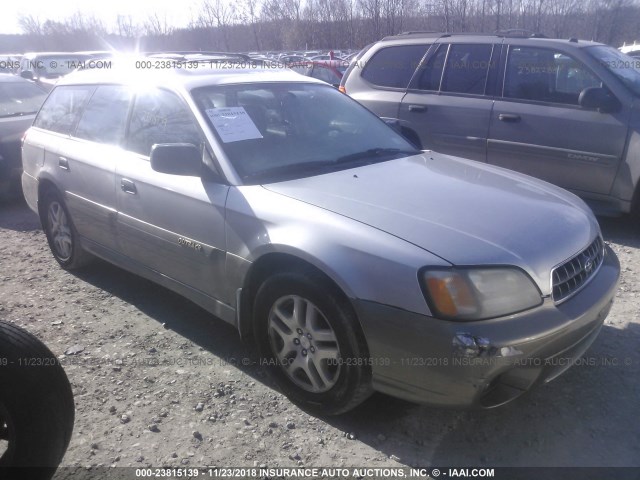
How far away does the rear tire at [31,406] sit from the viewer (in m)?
2.25

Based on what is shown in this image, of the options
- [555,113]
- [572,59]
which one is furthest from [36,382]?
[572,59]

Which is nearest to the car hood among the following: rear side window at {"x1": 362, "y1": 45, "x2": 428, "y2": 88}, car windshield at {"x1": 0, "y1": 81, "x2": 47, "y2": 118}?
rear side window at {"x1": 362, "y1": 45, "x2": 428, "y2": 88}

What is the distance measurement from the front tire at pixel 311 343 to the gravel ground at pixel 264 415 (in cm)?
15

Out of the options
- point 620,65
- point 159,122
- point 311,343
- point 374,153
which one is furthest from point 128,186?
point 620,65

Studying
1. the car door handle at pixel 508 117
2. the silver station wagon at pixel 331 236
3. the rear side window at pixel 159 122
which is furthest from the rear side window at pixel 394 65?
the rear side window at pixel 159 122

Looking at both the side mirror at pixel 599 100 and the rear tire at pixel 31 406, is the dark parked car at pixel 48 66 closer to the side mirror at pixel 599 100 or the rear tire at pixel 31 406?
the side mirror at pixel 599 100

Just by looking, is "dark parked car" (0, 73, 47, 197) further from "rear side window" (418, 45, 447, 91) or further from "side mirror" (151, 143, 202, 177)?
"rear side window" (418, 45, 447, 91)

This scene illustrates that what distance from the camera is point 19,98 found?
845 centimetres

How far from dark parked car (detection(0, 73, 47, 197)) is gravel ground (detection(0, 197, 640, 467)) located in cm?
389

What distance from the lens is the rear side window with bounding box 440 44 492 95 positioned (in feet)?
20.1

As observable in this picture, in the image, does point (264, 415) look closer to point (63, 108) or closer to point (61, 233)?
point (61, 233)

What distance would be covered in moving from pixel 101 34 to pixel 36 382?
152ft

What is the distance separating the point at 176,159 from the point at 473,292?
1.76m

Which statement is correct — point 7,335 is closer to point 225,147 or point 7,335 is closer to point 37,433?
point 37,433
